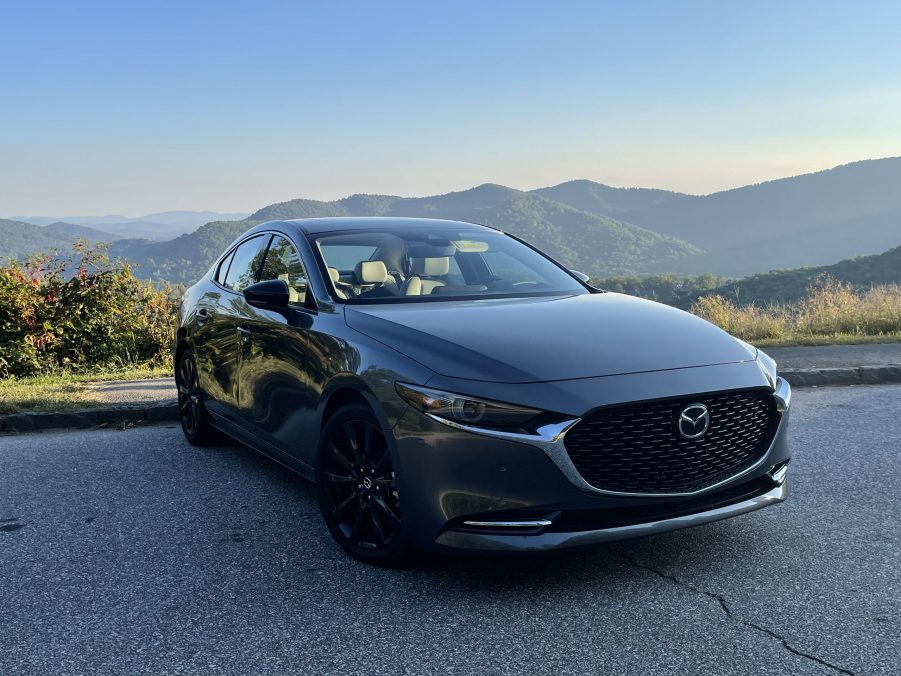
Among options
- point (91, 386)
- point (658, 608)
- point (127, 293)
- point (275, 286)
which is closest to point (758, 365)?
point (658, 608)

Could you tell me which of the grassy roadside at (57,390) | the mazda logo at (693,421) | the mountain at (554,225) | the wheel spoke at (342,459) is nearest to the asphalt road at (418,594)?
the wheel spoke at (342,459)

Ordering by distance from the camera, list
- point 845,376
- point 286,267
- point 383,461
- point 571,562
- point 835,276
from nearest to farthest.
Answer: point 383,461 → point 571,562 → point 286,267 → point 845,376 → point 835,276

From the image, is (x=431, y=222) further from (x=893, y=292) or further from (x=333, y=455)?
(x=893, y=292)

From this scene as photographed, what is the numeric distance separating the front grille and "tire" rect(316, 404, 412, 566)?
2.78 ft

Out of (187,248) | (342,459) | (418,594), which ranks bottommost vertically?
(418,594)

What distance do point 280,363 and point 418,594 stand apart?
1597 mm

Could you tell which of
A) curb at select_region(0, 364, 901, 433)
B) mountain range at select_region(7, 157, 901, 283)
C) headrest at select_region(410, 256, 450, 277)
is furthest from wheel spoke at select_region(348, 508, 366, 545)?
mountain range at select_region(7, 157, 901, 283)

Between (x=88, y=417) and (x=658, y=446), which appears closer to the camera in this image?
(x=658, y=446)

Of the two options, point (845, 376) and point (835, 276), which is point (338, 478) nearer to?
point (845, 376)

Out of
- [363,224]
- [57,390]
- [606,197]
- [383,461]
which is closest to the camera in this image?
[383,461]

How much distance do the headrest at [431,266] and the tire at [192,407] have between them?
200 cm

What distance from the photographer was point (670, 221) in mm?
172750

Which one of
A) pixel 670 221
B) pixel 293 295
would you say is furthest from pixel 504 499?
pixel 670 221

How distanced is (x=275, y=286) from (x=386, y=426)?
1.28 m
